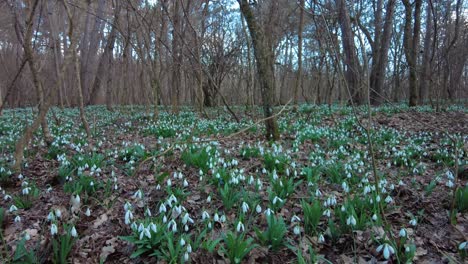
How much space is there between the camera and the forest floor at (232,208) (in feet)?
7.45

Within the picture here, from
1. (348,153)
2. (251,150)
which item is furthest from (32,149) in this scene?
(348,153)

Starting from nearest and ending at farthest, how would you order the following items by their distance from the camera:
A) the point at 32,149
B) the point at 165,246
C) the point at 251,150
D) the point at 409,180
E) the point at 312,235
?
the point at 165,246, the point at 312,235, the point at 409,180, the point at 251,150, the point at 32,149

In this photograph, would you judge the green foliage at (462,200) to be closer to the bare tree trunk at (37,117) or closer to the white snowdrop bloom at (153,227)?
the white snowdrop bloom at (153,227)

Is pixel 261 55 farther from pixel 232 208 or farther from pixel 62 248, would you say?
pixel 62 248

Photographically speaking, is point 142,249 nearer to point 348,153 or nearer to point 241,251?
point 241,251

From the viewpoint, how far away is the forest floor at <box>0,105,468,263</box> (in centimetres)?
227

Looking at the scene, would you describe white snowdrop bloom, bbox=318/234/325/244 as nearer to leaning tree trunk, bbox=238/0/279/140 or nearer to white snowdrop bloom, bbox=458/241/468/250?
white snowdrop bloom, bbox=458/241/468/250

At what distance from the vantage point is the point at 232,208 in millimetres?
3117

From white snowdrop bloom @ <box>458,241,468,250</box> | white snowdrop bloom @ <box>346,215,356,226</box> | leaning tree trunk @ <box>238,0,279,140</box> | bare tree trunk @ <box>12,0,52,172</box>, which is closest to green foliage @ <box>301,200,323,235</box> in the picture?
white snowdrop bloom @ <box>346,215,356,226</box>

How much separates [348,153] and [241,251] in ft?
11.4

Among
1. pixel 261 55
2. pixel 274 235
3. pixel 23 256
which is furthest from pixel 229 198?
pixel 261 55

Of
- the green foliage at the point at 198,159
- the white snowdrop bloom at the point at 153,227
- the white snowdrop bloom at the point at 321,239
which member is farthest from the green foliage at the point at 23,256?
the green foliage at the point at 198,159

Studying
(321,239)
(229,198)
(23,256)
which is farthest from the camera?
(229,198)

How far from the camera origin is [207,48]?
1559cm
